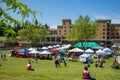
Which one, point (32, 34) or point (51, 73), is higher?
point (32, 34)

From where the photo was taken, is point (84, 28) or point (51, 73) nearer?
point (51, 73)

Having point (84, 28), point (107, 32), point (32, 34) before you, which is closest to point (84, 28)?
point (84, 28)

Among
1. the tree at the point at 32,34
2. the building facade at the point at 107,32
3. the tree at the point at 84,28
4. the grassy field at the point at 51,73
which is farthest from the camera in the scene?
the building facade at the point at 107,32

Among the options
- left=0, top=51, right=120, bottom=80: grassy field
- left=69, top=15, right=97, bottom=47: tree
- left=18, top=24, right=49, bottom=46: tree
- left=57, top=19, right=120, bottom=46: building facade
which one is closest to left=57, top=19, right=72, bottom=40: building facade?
left=57, top=19, right=120, bottom=46: building facade

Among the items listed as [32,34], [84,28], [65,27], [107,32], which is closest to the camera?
[84,28]

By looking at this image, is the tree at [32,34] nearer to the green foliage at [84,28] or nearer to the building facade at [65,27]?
the green foliage at [84,28]

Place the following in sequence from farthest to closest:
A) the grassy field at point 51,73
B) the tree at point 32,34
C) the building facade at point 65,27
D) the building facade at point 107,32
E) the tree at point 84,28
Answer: the building facade at point 65,27 < the building facade at point 107,32 < the tree at point 32,34 < the tree at point 84,28 < the grassy field at point 51,73

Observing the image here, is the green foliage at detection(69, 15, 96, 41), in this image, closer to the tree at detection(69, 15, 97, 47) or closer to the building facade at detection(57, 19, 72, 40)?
the tree at detection(69, 15, 97, 47)

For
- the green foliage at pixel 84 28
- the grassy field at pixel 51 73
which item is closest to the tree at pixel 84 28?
the green foliage at pixel 84 28

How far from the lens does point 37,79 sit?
1789 cm

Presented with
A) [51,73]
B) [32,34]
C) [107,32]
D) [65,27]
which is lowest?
[51,73]

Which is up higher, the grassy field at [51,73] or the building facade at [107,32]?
the building facade at [107,32]

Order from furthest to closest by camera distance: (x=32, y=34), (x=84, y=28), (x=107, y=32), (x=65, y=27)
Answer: (x=65, y=27) → (x=107, y=32) → (x=32, y=34) → (x=84, y=28)

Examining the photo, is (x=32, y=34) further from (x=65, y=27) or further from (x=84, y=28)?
(x=65, y=27)
